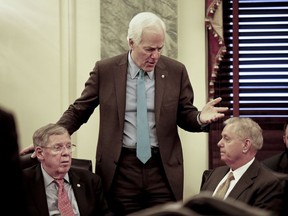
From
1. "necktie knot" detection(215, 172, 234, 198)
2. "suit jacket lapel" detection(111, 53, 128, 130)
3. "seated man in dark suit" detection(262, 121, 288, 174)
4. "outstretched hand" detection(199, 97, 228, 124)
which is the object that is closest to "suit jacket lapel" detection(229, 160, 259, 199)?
"necktie knot" detection(215, 172, 234, 198)

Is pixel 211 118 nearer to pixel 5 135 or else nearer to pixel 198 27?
pixel 198 27

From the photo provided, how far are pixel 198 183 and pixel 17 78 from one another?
59.5 inches

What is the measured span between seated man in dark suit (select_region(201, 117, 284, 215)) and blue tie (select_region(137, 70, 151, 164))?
40cm

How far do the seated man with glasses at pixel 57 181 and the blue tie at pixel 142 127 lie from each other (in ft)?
1.25

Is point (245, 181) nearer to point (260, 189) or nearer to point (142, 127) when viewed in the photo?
point (260, 189)

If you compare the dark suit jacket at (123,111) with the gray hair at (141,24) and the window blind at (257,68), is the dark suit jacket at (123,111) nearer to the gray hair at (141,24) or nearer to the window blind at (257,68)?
the gray hair at (141,24)

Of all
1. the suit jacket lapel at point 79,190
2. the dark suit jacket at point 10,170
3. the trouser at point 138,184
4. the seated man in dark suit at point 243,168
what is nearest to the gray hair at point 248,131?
the seated man in dark suit at point 243,168

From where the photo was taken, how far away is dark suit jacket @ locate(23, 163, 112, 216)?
3.65 m

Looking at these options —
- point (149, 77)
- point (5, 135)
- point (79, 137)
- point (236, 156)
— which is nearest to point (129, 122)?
point (149, 77)

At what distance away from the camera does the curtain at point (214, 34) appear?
481 centimetres

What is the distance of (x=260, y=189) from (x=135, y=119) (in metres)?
0.85

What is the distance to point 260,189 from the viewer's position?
3.30 meters

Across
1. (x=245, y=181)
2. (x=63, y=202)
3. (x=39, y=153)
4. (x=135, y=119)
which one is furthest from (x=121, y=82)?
(x=245, y=181)

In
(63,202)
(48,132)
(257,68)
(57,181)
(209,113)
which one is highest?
(257,68)
